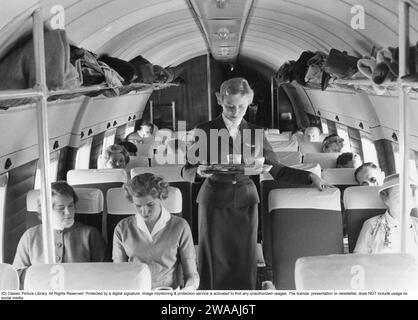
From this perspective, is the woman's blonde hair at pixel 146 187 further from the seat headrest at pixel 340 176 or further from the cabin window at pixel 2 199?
the seat headrest at pixel 340 176

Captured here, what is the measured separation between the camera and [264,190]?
214cm

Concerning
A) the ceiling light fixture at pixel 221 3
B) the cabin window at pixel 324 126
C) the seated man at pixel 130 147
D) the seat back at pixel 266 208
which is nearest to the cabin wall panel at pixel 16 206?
the seated man at pixel 130 147

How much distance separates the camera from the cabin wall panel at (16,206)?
1.99 m

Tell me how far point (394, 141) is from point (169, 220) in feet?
3.04

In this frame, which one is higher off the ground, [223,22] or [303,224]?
[223,22]

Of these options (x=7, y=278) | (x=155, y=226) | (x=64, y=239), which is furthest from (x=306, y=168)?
(x=7, y=278)

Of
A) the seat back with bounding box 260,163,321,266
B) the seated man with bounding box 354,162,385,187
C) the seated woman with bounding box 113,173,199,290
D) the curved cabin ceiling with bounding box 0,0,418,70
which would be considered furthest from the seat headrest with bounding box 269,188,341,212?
the curved cabin ceiling with bounding box 0,0,418,70

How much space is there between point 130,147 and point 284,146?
0.80m

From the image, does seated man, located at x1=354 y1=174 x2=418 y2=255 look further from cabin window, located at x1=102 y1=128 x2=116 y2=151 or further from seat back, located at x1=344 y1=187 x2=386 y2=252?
cabin window, located at x1=102 y1=128 x2=116 y2=151

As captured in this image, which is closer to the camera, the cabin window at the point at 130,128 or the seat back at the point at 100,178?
the seat back at the point at 100,178

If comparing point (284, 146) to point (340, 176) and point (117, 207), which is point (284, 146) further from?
point (117, 207)

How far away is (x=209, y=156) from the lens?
2.03 metres

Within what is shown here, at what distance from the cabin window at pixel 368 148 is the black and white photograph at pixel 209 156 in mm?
12
